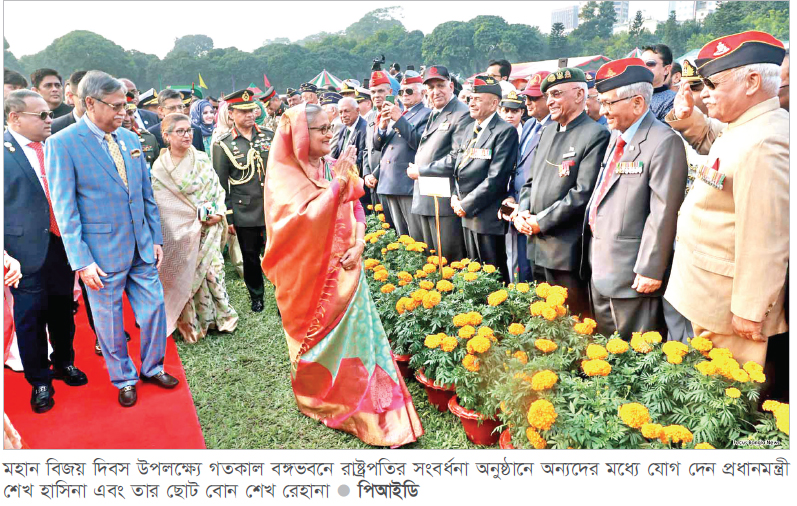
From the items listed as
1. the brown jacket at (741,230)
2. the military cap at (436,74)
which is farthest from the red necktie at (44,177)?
the brown jacket at (741,230)

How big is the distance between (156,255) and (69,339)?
0.87 metres

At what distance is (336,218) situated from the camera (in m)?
3.32

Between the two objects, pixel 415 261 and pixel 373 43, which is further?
pixel 373 43

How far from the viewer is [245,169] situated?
18.2 feet

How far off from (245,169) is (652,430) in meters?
4.47

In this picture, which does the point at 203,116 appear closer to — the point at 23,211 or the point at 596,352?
the point at 23,211

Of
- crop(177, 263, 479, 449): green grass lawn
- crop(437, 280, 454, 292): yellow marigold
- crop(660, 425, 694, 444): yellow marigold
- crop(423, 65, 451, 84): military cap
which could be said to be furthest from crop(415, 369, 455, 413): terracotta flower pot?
crop(423, 65, 451, 84): military cap

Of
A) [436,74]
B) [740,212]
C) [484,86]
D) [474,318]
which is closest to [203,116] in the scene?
[436,74]

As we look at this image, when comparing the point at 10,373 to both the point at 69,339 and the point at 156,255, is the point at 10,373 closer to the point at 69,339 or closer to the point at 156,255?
the point at 69,339

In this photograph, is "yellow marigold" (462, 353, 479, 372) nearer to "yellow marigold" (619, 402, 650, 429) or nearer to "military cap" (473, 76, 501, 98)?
"yellow marigold" (619, 402, 650, 429)

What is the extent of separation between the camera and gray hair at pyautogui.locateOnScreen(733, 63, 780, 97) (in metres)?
2.38

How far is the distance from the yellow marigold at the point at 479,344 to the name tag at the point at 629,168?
1234 millimetres
